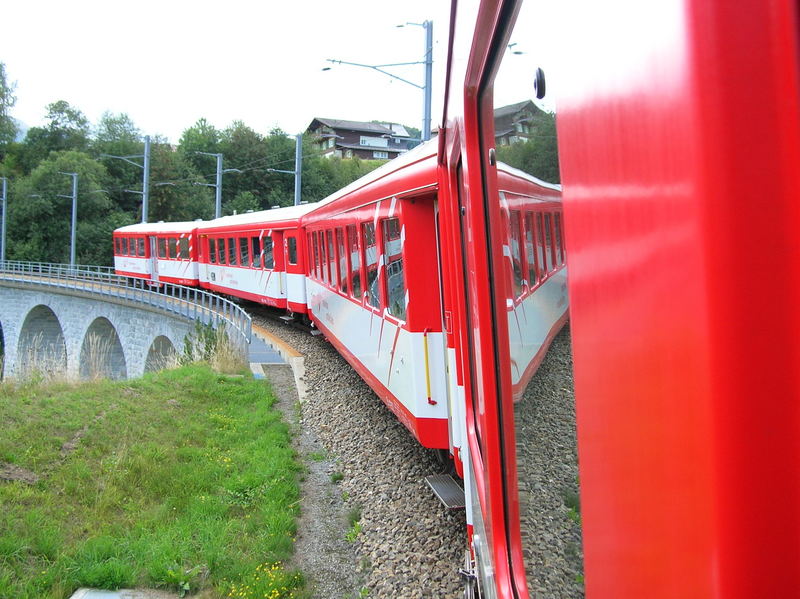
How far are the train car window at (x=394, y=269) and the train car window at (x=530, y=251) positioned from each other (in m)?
4.86

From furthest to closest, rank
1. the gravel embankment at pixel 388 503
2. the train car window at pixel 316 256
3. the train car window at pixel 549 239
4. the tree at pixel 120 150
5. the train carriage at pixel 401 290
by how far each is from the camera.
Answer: the tree at pixel 120 150
the train car window at pixel 316 256
the train carriage at pixel 401 290
the gravel embankment at pixel 388 503
the train car window at pixel 549 239

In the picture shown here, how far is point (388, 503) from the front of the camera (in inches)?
274

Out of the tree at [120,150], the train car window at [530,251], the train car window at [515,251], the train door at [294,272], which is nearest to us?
the train car window at [530,251]

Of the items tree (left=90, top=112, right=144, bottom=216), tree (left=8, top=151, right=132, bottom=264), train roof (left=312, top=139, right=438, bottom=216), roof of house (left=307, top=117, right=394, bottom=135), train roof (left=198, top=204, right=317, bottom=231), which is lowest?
train roof (left=312, top=139, right=438, bottom=216)

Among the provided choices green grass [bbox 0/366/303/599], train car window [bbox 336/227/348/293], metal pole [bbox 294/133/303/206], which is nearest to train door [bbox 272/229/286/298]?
metal pole [bbox 294/133/303/206]

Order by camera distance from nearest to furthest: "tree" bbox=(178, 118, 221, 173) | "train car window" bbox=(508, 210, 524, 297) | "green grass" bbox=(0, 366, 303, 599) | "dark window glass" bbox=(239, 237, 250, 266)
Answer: "train car window" bbox=(508, 210, 524, 297), "green grass" bbox=(0, 366, 303, 599), "dark window glass" bbox=(239, 237, 250, 266), "tree" bbox=(178, 118, 221, 173)

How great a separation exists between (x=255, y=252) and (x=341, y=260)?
11036 millimetres

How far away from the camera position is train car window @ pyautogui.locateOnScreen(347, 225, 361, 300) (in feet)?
28.5

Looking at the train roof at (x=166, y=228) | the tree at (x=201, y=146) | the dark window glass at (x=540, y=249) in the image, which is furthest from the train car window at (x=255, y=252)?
the tree at (x=201, y=146)

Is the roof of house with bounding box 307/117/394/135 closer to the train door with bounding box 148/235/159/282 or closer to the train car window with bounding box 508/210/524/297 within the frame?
the train door with bounding box 148/235/159/282

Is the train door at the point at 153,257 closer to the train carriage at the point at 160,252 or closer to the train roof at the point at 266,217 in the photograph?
the train carriage at the point at 160,252

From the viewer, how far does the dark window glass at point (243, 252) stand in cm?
2173

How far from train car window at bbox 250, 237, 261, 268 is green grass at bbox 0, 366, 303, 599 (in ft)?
29.6

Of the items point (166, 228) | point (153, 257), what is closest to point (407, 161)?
point (166, 228)
